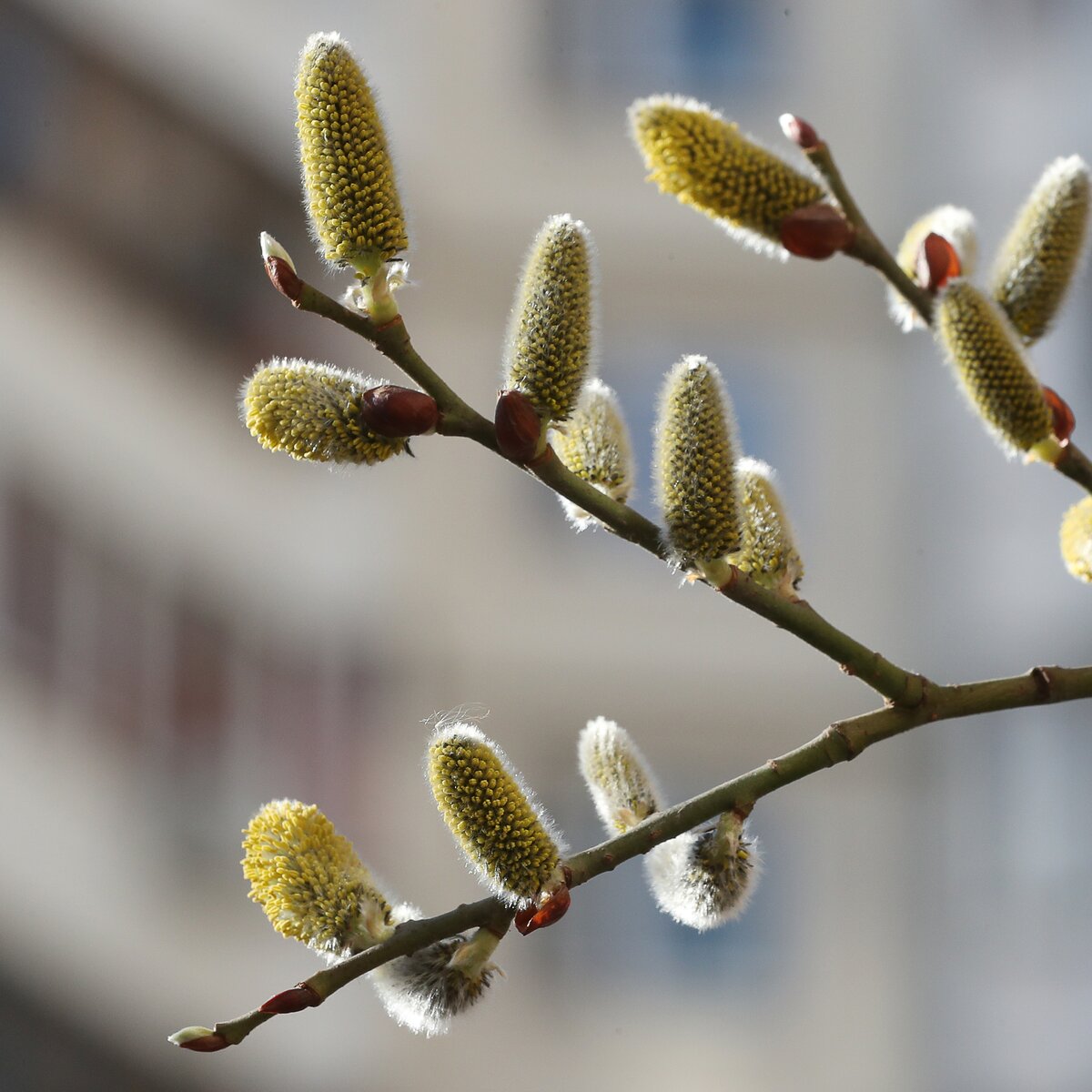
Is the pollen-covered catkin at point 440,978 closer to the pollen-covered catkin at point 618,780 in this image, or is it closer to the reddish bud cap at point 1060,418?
the pollen-covered catkin at point 618,780

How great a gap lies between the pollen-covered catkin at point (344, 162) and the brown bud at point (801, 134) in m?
0.10

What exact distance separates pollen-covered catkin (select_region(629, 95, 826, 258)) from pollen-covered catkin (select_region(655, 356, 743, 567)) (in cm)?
4

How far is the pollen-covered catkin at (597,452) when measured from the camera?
0.34 m

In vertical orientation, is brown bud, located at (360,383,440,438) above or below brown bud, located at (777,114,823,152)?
below

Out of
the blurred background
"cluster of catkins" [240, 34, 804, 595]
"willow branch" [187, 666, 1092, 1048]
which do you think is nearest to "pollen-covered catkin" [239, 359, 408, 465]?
"cluster of catkins" [240, 34, 804, 595]

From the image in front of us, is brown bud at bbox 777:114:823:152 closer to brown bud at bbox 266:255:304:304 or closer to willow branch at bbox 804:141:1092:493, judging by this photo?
willow branch at bbox 804:141:1092:493

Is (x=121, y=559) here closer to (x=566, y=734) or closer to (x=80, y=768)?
(x=80, y=768)

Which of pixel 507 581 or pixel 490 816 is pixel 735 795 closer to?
pixel 490 816

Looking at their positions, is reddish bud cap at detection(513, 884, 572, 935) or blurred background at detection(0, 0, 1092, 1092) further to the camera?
blurred background at detection(0, 0, 1092, 1092)

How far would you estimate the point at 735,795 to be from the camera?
32 centimetres

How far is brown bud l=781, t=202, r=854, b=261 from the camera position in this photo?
308mm

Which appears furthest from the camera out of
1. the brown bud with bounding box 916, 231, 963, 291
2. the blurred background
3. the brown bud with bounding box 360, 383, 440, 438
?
the blurred background

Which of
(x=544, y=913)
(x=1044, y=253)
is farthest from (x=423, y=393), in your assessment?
(x=1044, y=253)

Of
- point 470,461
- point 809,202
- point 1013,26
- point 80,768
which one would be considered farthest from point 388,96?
point 809,202
